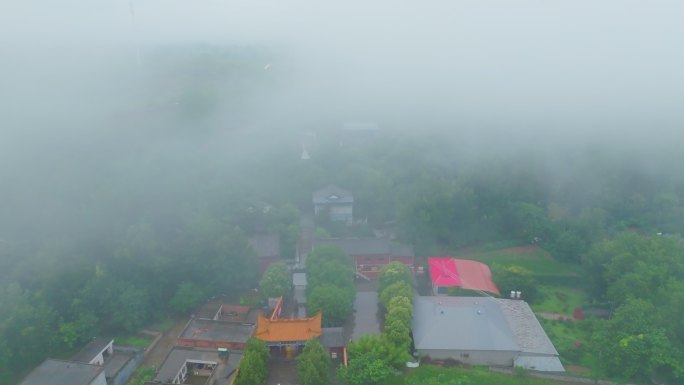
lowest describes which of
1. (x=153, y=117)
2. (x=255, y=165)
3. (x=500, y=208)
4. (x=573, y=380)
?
(x=573, y=380)

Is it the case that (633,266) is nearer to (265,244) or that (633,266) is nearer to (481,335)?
(481,335)

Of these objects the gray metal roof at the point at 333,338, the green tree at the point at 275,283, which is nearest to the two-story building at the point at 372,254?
the green tree at the point at 275,283

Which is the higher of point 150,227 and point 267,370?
Answer: point 150,227

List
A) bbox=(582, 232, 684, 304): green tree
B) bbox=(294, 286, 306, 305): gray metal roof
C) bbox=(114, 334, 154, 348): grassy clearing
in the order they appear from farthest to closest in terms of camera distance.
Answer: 1. bbox=(294, 286, 306, 305): gray metal roof
2. bbox=(582, 232, 684, 304): green tree
3. bbox=(114, 334, 154, 348): grassy clearing

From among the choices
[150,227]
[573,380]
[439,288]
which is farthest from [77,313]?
[573,380]

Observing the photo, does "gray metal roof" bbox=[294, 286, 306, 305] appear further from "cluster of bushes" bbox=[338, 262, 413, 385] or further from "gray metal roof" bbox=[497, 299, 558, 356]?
"gray metal roof" bbox=[497, 299, 558, 356]

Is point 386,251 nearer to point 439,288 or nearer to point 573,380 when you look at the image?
point 439,288

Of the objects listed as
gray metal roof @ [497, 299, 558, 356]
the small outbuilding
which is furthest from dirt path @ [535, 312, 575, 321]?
the small outbuilding

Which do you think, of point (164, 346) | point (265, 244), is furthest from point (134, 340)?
point (265, 244)
